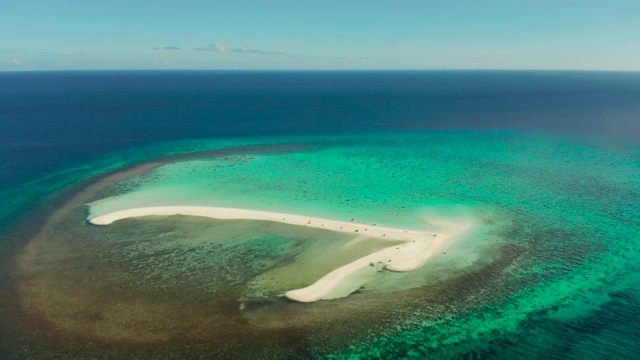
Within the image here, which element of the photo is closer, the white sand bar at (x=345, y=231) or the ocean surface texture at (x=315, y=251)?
the ocean surface texture at (x=315, y=251)

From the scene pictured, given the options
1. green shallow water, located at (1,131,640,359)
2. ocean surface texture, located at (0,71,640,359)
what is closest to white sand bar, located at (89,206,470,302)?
ocean surface texture, located at (0,71,640,359)

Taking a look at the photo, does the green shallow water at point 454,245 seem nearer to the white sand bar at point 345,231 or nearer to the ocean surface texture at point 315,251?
the ocean surface texture at point 315,251

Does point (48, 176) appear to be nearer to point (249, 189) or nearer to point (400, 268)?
point (249, 189)

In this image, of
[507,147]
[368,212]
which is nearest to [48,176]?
[368,212]

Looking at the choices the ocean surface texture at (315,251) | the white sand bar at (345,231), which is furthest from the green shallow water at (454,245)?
the white sand bar at (345,231)

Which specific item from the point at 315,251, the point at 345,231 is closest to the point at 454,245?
the point at 345,231

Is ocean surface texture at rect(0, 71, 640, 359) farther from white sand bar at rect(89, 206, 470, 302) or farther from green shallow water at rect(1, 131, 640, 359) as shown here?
white sand bar at rect(89, 206, 470, 302)
